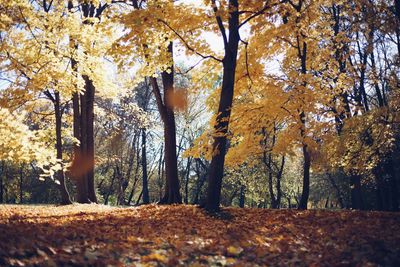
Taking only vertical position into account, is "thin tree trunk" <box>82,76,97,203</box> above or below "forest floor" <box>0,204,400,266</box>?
above

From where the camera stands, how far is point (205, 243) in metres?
5.64

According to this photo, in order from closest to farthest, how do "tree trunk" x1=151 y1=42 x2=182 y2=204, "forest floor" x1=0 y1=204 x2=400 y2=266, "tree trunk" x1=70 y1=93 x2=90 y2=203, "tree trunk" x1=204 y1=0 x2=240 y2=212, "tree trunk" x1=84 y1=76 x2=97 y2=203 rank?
"forest floor" x1=0 y1=204 x2=400 y2=266
"tree trunk" x1=204 y1=0 x2=240 y2=212
"tree trunk" x1=151 y1=42 x2=182 y2=204
"tree trunk" x1=70 y1=93 x2=90 y2=203
"tree trunk" x1=84 y1=76 x2=97 y2=203

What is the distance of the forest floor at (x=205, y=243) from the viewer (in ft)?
14.0

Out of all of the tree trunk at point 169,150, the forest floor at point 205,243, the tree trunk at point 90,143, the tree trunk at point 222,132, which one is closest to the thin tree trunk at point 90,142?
the tree trunk at point 90,143

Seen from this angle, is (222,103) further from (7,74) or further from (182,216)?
(7,74)

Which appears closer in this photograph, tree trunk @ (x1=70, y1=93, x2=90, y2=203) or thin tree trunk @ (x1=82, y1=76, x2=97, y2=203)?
tree trunk @ (x1=70, y1=93, x2=90, y2=203)

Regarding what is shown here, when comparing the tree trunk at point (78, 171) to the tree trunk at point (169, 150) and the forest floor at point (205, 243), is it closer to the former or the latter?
the tree trunk at point (169, 150)

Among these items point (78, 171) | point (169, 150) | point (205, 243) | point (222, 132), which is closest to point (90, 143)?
point (78, 171)

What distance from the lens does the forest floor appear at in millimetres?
4281

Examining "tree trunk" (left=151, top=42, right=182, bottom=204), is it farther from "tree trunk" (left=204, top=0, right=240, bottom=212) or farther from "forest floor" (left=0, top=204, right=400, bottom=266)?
"forest floor" (left=0, top=204, right=400, bottom=266)

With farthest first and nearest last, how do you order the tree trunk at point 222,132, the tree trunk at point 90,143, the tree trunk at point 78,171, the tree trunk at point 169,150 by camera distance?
1. the tree trunk at point 90,143
2. the tree trunk at point 78,171
3. the tree trunk at point 169,150
4. the tree trunk at point 222,132

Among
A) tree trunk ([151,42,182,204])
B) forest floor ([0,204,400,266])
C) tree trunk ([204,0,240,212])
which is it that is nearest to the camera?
forest floor ([0,204,400,266])

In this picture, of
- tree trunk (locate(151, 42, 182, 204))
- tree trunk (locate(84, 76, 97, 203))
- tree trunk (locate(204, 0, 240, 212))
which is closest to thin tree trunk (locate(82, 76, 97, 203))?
tree trunk (locate(84, 76, 97, 203))

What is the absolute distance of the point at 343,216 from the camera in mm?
8547
